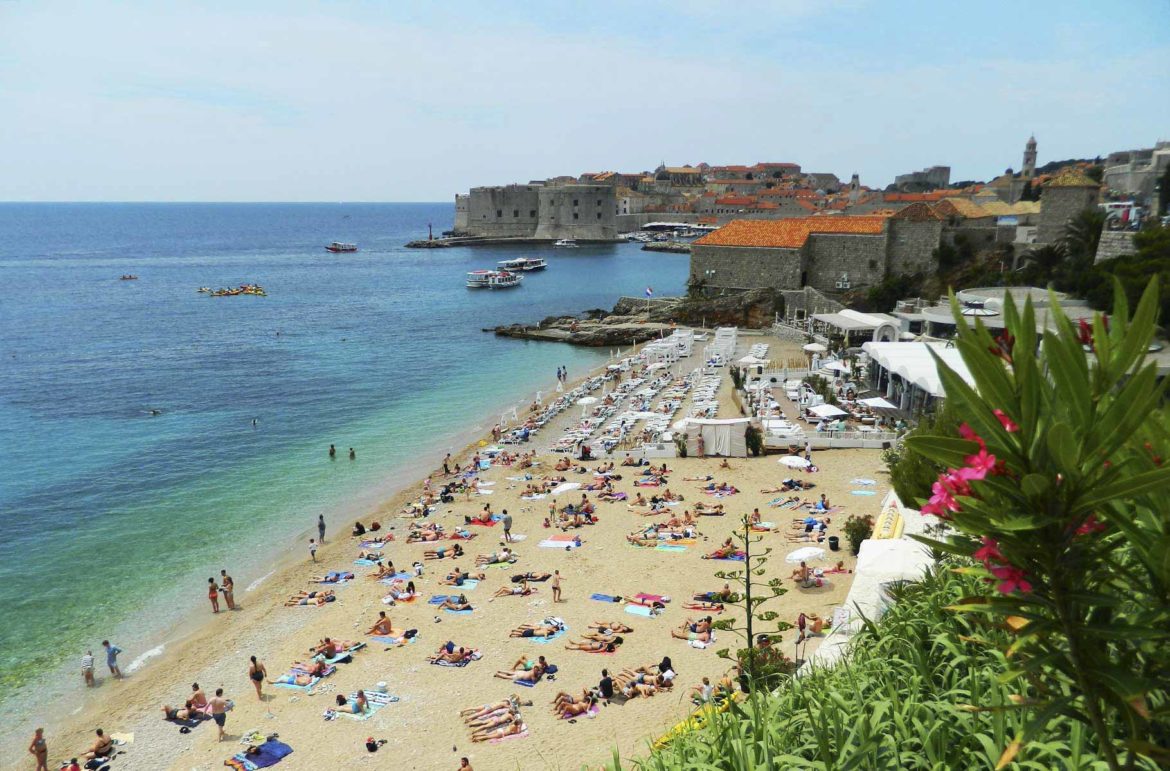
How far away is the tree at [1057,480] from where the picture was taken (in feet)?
6.84

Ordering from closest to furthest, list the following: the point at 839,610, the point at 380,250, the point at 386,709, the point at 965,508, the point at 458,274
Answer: the point at 965,508 < the point at 839,610 < the point at 386,709 < the point at 458,274 < the point at 380,250

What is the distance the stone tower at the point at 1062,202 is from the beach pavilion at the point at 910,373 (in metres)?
15.8

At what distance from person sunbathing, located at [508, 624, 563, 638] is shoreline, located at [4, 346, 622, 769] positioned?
18.8 feet

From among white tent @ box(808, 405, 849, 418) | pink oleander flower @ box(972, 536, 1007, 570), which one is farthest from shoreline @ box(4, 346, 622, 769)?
pink oleander flower @ box(972, 536, 1007, 570)

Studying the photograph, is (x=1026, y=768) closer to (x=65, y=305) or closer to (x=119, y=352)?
(x=119, y=352)

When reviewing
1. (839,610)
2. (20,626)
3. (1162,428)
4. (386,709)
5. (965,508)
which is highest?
(1162,428)

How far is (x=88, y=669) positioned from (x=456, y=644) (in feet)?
20.1

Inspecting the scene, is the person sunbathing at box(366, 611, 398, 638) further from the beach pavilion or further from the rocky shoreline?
the rocky shoreline

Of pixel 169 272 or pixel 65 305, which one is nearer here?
pixel 65 305

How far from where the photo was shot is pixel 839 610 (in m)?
9.03

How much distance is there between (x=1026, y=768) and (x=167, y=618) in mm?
15199

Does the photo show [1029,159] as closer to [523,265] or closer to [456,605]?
[523,265]

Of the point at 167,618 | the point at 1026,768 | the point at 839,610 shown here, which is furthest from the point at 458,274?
the point at 1026,768

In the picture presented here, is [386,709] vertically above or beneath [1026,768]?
beneath
